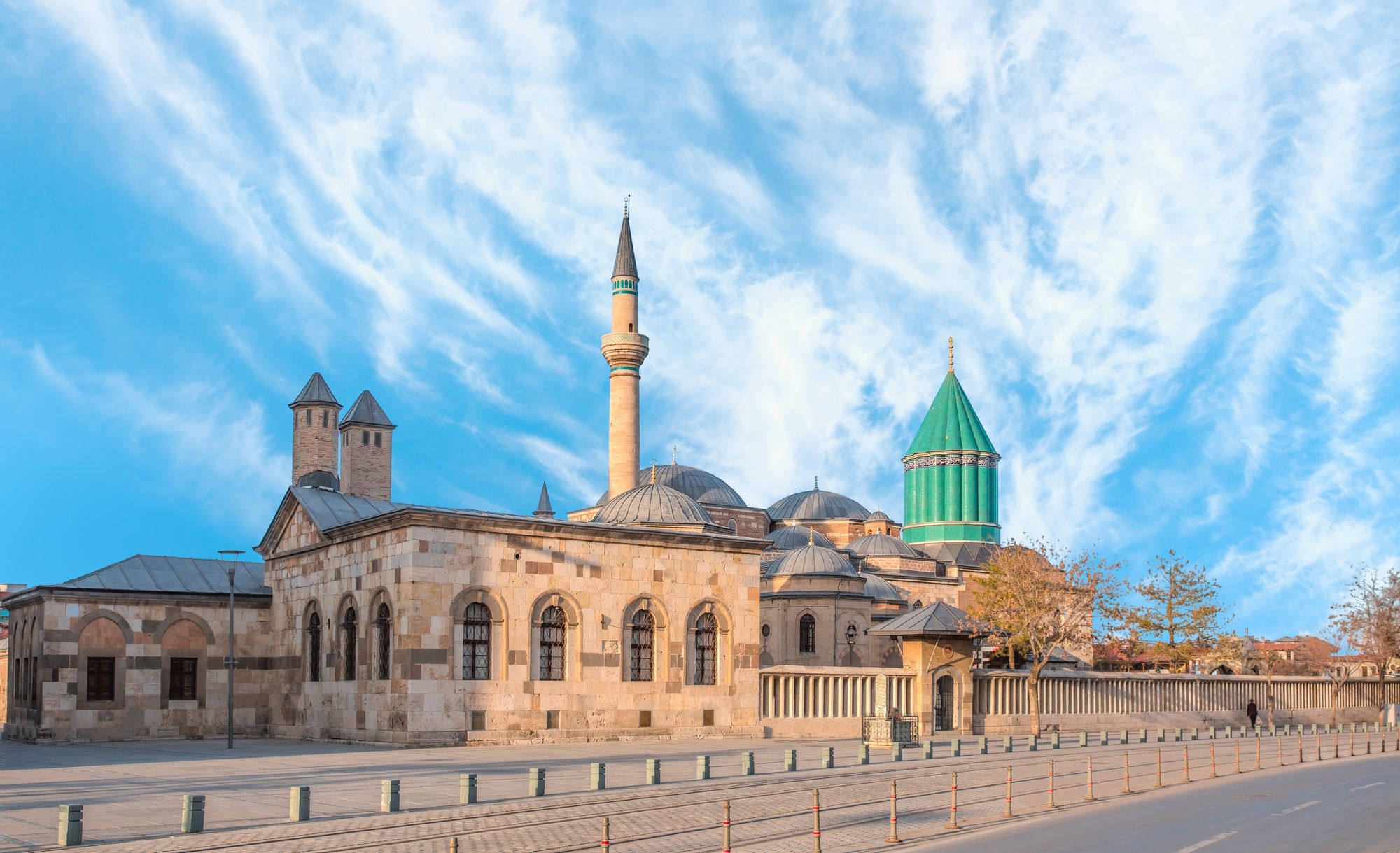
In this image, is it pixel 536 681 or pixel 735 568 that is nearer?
pixel 536 681

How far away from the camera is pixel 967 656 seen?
33875mm

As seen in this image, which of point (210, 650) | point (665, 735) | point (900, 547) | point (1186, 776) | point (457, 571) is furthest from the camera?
point (900, 547)

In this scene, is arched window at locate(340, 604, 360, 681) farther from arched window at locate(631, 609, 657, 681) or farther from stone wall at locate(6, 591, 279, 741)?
arched window at locate(631, 609, 657, 681)

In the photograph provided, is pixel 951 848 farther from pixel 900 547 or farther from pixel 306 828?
pixel 900 547

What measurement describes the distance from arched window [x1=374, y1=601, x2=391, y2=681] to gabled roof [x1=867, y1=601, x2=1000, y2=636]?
1232cm

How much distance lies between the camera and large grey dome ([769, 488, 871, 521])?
3140 inches

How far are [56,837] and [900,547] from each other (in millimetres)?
58146

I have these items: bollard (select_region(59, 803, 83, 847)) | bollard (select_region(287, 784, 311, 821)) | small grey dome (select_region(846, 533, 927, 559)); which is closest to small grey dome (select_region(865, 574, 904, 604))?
small grey dome (select_region(846, 533, 927, 559))

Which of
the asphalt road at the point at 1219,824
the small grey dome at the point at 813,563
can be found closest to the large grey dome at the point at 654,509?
the small grey dome at the point at 813,563

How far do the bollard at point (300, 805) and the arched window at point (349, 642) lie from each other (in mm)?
15866

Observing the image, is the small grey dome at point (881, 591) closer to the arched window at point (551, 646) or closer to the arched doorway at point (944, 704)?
the arched doorway at point (944, 704)

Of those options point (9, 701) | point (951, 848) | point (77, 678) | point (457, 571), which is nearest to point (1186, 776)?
point (951, 848)

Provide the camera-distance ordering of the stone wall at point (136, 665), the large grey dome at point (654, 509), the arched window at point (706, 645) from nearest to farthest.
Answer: the stone wall at point (136, 665) → the arched window at point (706, 645) → the large grey dome at point (654, 509)

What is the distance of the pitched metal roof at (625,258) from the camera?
57.0m
